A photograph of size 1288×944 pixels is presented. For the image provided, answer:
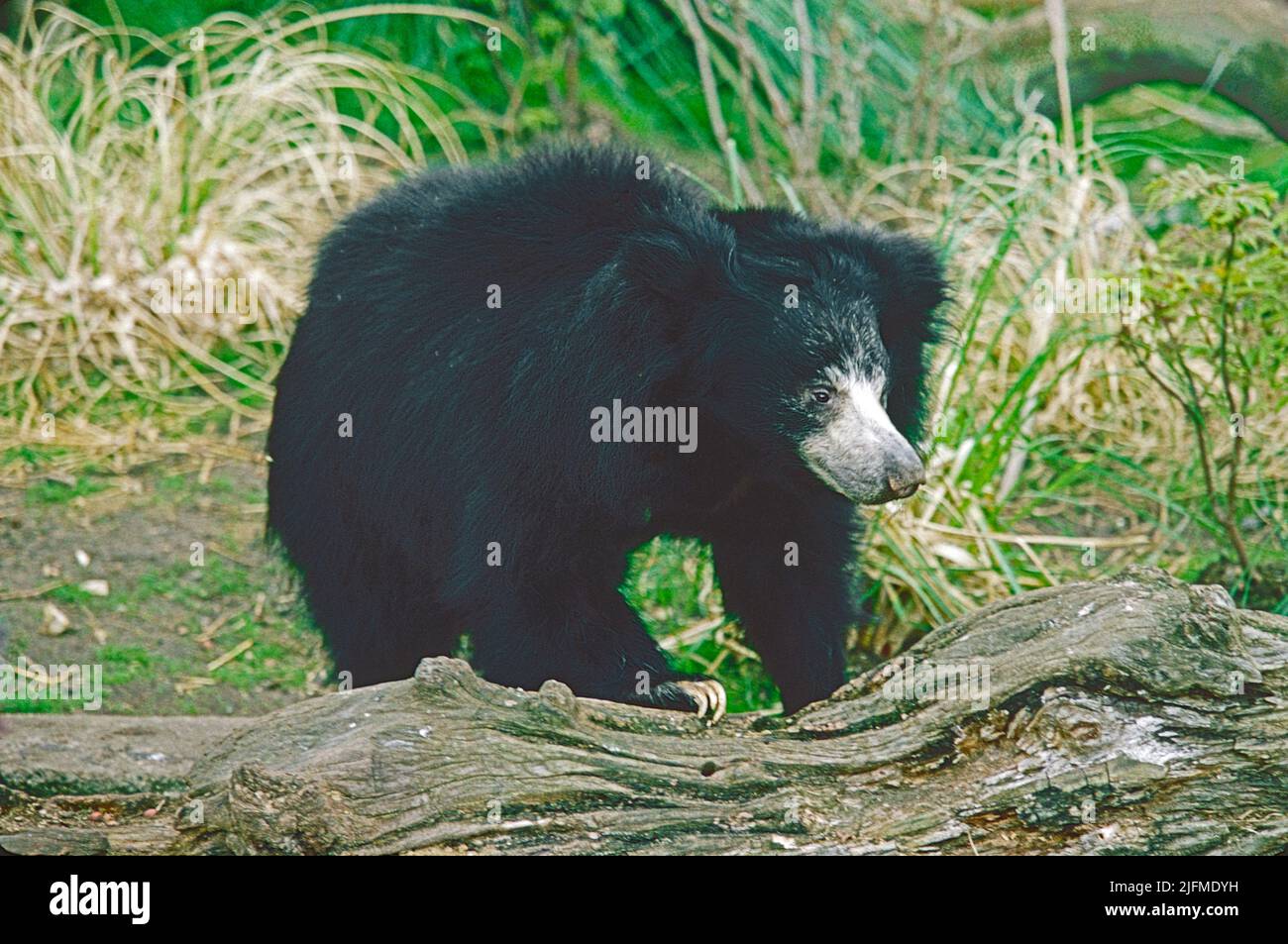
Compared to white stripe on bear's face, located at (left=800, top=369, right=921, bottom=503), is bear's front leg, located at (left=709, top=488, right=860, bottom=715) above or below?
below

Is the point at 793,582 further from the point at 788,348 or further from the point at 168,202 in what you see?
the point at 168,202

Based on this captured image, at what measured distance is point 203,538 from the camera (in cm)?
545

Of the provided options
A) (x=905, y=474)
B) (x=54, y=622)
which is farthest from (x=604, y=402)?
(x=54, y=622)

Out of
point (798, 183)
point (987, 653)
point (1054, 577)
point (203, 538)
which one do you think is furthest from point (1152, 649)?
point (798, 183)

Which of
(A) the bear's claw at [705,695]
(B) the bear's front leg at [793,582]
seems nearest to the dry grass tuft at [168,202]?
(B) the bear's front leg at [793,582]

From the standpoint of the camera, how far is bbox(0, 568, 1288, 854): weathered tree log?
109 inches

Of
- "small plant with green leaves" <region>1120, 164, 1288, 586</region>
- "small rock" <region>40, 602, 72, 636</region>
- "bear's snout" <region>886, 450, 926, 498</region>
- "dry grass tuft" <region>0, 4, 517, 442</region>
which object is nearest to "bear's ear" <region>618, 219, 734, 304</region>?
"bear's snout" <region>886, 450, 926, 498</region>

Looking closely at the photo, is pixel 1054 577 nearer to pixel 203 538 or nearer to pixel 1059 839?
pixel 1059 839

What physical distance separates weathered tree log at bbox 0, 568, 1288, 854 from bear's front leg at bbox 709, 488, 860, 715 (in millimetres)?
553

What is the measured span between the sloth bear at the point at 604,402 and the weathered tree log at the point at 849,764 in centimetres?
34

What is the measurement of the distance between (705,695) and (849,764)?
433 millimetres

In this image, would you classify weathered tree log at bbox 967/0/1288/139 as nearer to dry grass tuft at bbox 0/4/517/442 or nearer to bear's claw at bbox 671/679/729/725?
dry grass tuft at bbox 0/4/517/442

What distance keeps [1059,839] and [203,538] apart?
140 inches

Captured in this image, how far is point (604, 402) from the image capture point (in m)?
3.21
